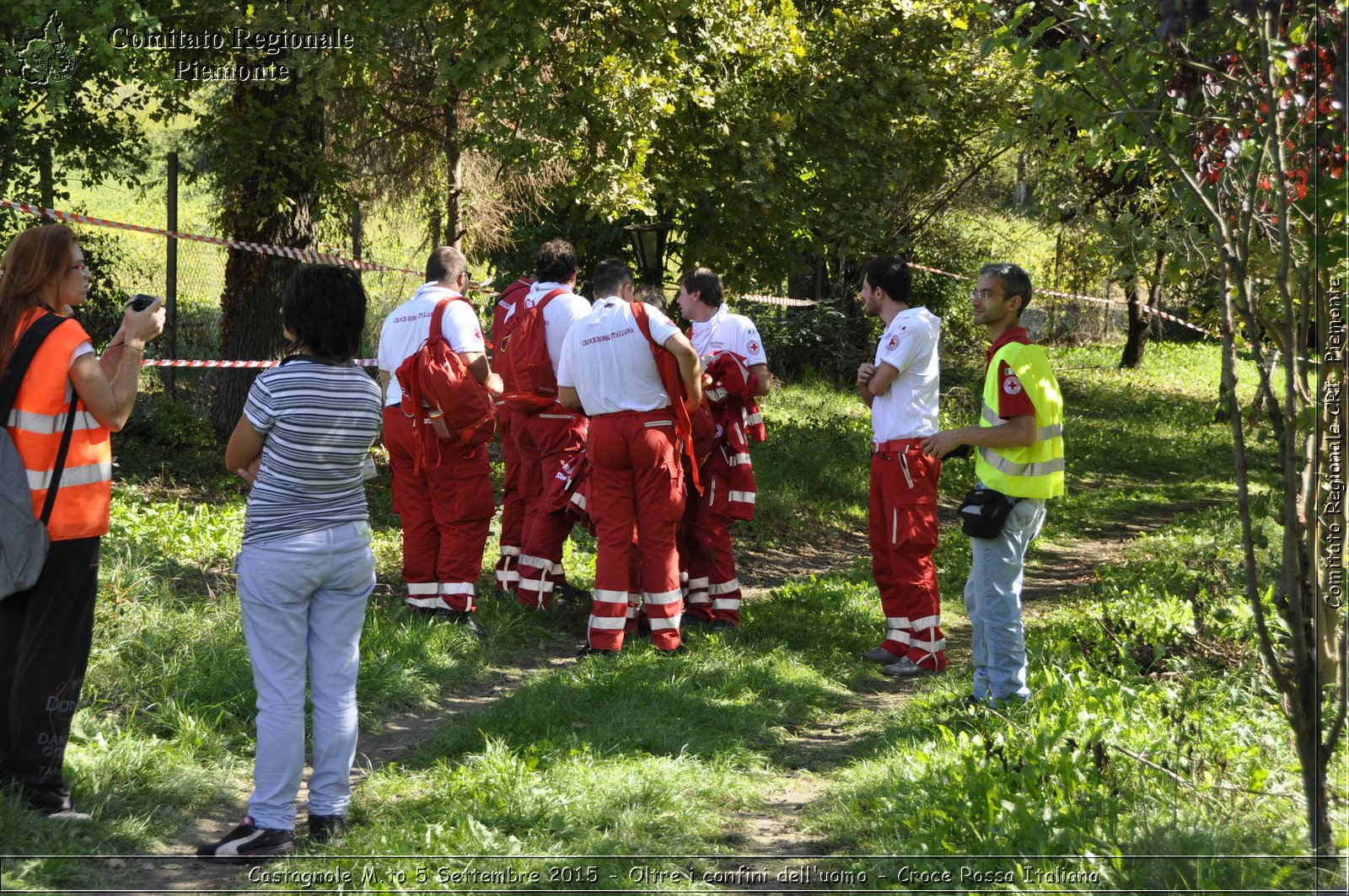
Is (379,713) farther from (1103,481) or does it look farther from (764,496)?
(1103,481)

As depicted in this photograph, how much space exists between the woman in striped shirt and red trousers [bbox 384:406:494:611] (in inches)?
112

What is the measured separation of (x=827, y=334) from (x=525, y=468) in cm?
1360

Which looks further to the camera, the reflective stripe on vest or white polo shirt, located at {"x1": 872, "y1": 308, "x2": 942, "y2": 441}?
white polo shirt, located at {"x1": 872, "y1": 308, "x2": 942, "y2": 441}

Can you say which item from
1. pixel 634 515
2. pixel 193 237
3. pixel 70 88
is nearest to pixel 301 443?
pixel 634 515

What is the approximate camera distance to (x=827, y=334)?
2103cm

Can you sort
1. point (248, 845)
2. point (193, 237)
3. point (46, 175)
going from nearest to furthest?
point (248, 845), point (193, 237), point (46, 175)

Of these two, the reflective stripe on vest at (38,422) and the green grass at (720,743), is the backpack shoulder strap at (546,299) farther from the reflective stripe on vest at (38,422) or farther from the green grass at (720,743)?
the reflective stripe on vest at (38,422)

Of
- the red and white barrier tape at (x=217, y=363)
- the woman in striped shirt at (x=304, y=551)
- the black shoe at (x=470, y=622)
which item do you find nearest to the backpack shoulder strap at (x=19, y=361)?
the woman in striped shirt at (x=304, y=551)

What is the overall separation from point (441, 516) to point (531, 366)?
3.76ft

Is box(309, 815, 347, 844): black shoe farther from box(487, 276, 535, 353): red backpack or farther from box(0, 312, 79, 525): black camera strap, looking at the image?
box(487, 276, 535, 353): red backpack

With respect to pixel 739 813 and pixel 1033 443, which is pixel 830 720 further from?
pixel 1033 443

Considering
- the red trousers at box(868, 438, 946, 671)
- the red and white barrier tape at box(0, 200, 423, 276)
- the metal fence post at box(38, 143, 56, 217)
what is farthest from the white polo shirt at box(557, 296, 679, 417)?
the metal fence post at box(38, 143, 56, 217)

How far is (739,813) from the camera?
4.98m

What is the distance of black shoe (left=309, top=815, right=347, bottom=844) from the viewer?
4.43m
